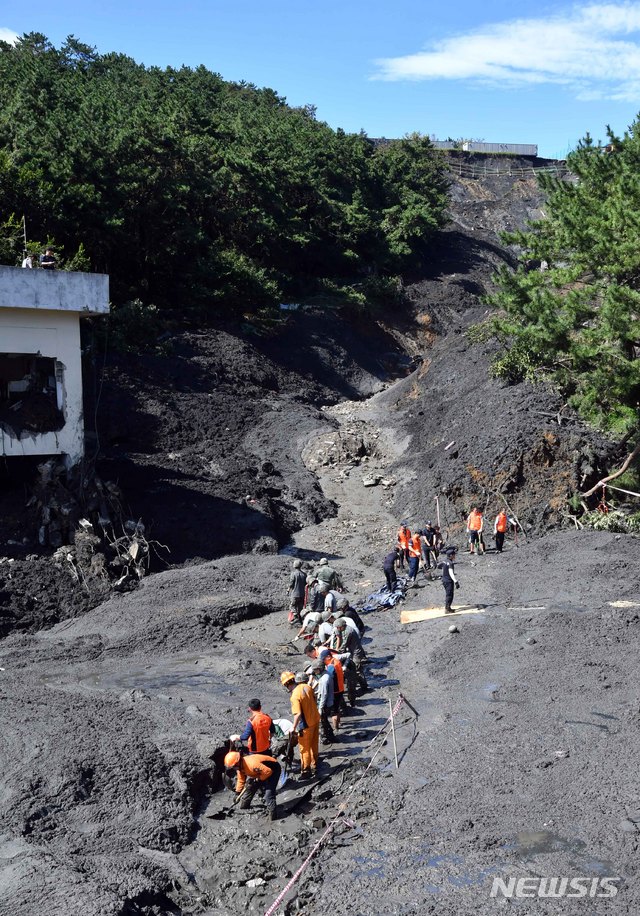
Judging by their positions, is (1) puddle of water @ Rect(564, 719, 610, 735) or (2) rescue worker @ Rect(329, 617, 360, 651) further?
(2) rescue worker @ Rect(329, 617, 360, 651)

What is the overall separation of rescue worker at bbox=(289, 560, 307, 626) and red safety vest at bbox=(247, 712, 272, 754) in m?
6.57

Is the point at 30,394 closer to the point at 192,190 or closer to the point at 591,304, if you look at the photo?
the point at 591,304

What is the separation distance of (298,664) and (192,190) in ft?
95.3

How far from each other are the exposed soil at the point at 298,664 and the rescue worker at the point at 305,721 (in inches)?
13.8

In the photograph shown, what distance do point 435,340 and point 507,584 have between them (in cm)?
3102

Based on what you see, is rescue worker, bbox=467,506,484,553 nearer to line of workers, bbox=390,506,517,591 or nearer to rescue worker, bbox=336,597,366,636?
line of workers, bbox=390,506,517,591

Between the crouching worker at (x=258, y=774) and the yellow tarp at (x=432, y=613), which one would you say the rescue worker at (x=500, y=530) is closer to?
the yellow tarp at (x=432, y=613)

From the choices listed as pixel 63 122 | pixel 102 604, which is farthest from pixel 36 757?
pixel 63 122

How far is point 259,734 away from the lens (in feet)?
33.8

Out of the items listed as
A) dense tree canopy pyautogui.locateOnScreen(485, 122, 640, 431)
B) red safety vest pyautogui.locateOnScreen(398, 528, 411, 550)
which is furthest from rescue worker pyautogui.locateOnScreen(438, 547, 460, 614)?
dense tree canopy pyautogui.locateOnScreen(485, 122, 640, 431)

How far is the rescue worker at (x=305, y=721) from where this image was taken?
10828mm

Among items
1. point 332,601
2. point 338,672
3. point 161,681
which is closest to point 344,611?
point 332,601

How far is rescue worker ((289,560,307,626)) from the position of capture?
55.4 feet

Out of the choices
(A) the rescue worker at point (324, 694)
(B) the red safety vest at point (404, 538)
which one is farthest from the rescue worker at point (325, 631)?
(B) the red safety vest at point (404, 538)
